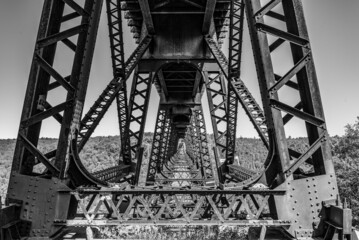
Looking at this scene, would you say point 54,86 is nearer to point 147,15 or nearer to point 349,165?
point 147,15

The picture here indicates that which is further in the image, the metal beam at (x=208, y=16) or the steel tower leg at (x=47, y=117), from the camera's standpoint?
the metal beam at (x=208, y=16)

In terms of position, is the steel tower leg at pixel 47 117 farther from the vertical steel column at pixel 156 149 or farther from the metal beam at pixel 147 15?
the vertical steel column at pixel 156 149

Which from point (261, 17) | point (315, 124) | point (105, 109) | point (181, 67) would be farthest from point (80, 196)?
point (181, 67)

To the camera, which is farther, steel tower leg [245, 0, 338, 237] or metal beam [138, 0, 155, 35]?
metal beam [138, 0, 155, 35]

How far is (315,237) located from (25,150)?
13.7ft

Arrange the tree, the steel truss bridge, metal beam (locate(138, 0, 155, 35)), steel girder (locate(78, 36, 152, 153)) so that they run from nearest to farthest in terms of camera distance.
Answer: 1. the steel truss bridge
2. steel girder (locate(78, 36, 152, 153))
3. metal beam (locate(138, 0, 155, 35))
4. the tree

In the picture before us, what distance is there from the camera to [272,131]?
4.23 metres

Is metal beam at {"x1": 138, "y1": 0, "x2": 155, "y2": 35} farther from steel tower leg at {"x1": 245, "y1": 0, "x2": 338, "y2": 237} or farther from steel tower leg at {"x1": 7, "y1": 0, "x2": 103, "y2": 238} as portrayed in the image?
steel tower leg at {"x1": 245, "y1": 0, "x2": 338, "y2": 237}

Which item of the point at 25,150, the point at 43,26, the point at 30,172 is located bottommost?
the point at 30,172

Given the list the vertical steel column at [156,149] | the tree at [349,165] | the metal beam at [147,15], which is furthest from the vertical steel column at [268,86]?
the tree at [349,165]

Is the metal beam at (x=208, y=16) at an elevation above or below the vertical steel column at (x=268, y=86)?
above

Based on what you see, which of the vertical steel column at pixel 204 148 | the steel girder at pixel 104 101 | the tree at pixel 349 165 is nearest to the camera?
the steel girder at pixel 104 101

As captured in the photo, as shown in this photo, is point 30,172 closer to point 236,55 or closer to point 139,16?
point 236,55

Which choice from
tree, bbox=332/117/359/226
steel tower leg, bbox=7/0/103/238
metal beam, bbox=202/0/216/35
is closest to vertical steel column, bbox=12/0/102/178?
steel tower leg, bbox=7/0/103/238
